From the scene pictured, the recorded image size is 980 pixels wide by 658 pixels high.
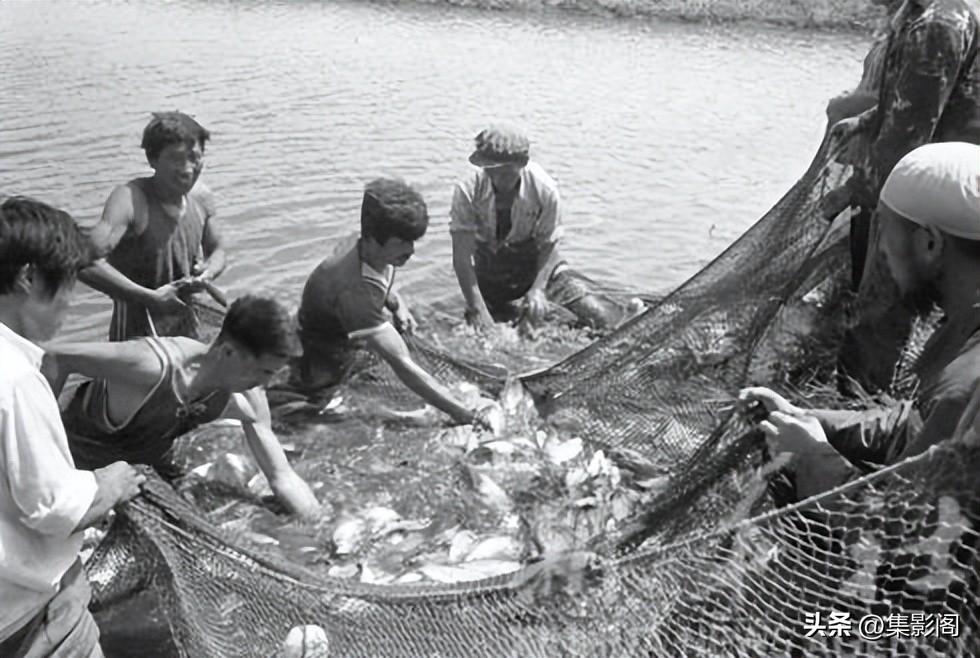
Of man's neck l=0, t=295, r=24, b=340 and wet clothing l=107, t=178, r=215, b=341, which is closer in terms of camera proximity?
man's neck l=0, t=295, r=24, b=340

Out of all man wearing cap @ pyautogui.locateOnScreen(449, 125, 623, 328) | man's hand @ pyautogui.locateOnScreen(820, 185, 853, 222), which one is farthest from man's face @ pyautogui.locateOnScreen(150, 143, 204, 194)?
man's hand @ pyautogui.locateOnScreen(820, 185, 853, 222)

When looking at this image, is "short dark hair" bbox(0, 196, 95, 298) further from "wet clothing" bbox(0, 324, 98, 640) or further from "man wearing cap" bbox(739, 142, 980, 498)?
"man wearing cap" bbox(739, 142, 980, 498)

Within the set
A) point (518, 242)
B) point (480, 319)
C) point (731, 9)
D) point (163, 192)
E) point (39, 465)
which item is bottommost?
point (480, 319)

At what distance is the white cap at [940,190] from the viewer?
2744mm

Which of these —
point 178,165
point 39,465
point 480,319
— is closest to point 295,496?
point 178,165

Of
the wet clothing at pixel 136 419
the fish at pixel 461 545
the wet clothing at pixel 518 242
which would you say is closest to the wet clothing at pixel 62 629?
the wet clothing at pixel 136 419

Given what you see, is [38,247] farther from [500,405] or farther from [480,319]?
[480,319]

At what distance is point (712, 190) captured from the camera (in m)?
11.8

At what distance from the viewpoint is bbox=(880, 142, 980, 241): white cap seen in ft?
9.00

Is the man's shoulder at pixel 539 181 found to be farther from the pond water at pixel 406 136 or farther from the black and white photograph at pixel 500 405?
the pond water at pixel 406 136

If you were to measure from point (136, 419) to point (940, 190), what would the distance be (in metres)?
2.89

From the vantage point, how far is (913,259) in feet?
9.40

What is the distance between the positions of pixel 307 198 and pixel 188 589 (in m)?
7.48

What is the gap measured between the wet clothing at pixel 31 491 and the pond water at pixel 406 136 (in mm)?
1015
